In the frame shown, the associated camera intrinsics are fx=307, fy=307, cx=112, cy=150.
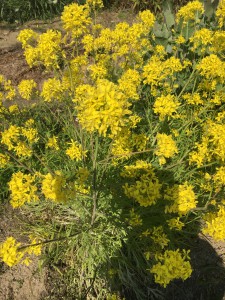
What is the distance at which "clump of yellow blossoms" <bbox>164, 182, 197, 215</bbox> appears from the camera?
7.90 ft

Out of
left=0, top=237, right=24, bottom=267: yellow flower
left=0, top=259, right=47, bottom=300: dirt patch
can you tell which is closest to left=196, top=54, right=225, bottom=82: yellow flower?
left=0, top=237, right=24, bottom=267: yellow flower

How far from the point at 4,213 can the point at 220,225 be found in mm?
2406

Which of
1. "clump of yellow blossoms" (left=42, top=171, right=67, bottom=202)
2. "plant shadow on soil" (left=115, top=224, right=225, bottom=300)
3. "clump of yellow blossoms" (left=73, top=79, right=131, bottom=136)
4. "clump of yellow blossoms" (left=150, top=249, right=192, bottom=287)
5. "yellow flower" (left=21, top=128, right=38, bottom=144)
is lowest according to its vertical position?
"plant shadow on soil" (left=115, top=224, right=225, bottom=300)

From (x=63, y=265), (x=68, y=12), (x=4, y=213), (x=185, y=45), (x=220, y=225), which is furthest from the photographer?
(x=185, y=45)

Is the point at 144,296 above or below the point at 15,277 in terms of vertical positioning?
below

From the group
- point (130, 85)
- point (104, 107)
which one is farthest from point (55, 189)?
→ point (130, 85)

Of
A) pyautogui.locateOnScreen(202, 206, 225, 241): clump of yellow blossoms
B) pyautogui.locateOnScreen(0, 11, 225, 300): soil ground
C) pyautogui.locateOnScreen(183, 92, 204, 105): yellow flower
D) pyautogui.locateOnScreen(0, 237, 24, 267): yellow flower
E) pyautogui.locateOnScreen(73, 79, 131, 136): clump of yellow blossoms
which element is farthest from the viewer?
pyautogui.locateOnScreen(183, 92, 204, 105): yellow flower

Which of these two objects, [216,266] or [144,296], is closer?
[144,296]

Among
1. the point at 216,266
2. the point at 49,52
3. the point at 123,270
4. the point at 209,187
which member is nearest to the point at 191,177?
the point at 209,187

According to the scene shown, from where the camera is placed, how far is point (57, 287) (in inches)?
121

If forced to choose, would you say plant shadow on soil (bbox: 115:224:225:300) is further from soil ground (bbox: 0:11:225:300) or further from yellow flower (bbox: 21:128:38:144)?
yellow flower (bbox: 21:128:38:144)

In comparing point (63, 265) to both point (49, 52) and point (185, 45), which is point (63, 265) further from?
point (185, 45)

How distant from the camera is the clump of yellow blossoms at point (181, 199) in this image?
2.41m

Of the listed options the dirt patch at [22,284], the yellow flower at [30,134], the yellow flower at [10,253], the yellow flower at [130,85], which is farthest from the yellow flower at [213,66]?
the dirt patch at [22,284]
